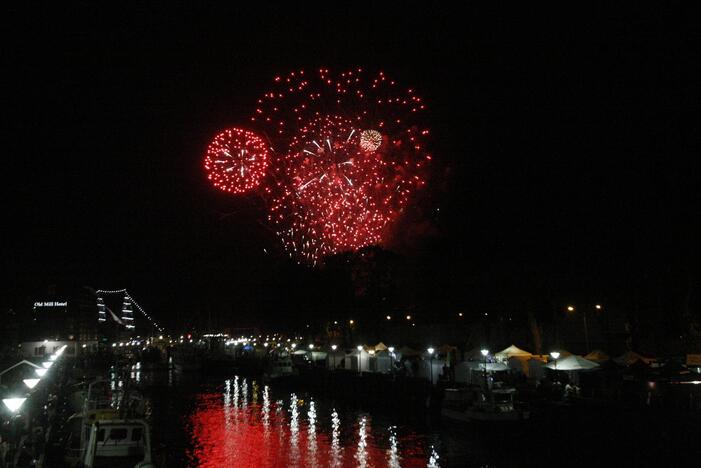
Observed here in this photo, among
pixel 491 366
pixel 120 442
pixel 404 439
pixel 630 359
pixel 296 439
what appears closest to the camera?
pixel 120 442

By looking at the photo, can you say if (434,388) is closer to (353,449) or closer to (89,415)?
(353,449)

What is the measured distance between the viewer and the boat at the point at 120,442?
21328mm

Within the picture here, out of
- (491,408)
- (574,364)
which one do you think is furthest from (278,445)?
(574,364)

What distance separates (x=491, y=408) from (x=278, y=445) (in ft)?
31.9

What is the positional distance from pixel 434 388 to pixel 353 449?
29.4 feet

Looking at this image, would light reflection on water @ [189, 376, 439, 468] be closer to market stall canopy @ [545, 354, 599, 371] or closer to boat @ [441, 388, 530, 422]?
boat @ [441, 388, 530, 422]

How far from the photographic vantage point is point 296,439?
99.9ft

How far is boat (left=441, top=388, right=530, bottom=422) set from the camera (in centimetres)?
2823

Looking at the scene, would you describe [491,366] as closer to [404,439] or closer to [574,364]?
[574,364]

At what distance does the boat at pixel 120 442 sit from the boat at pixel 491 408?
579 inches

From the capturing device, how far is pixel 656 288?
30203 millimetres

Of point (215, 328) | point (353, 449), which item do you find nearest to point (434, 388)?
point (353, 449)

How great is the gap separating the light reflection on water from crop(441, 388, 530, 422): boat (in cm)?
263

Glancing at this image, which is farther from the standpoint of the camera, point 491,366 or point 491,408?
point 491,366
